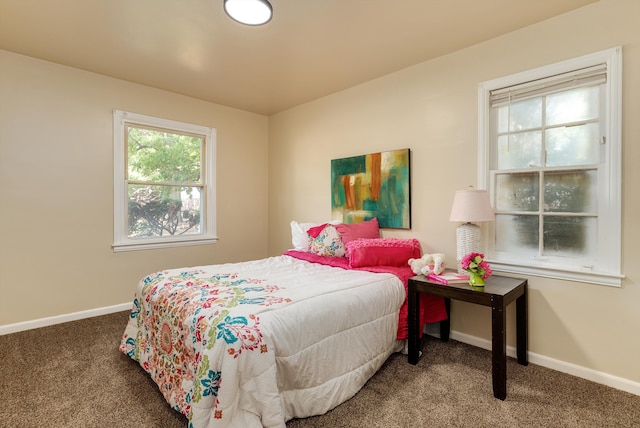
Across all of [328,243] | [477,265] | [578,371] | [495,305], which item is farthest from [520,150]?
[328,243]

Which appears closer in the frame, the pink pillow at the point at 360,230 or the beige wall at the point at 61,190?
the beige wall at the point at 61,190

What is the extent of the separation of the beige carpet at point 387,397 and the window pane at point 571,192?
115cm

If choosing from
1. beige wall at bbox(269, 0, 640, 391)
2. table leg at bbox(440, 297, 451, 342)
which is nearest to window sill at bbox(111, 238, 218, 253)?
beige wall at bbox(269, 0, 640, 391)

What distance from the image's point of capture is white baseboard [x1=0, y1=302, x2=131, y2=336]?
2818mm

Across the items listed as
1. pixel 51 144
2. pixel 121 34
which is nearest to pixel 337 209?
pixel 121 34

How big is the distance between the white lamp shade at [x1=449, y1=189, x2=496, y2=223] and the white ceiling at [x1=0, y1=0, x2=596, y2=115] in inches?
49.4

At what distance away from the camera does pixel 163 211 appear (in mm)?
3750

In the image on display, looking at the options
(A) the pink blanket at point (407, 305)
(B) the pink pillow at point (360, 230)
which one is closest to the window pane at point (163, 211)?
(B) the pink pillow at point (360, 230)

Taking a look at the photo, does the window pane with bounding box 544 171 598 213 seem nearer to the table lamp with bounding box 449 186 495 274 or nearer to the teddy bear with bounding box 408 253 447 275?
the table lamp with bounding box 449 186 495 274

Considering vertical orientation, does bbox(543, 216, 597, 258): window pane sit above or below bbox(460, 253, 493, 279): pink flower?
above

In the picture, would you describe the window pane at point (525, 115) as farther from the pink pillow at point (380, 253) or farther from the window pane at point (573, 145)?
the pink pillow at point (380, 253)

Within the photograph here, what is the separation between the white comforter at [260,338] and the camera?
1.39 m

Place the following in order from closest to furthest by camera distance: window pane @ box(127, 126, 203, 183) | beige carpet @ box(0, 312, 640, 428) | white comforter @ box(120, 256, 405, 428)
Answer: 1. white comforter @ box(120, 256, 405, 428)
2. beige carpet @ box(0, 312, 640, 428)
3. window pane @ box(127, 126, 203, 183)

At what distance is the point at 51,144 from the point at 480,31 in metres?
3.90
